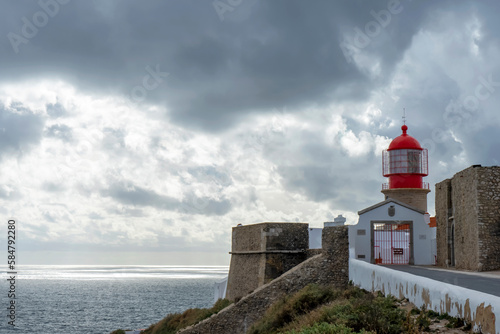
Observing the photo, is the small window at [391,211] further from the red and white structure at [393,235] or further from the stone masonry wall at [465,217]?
the stone masonry wall at [465,217]

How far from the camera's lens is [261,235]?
27.8 metres

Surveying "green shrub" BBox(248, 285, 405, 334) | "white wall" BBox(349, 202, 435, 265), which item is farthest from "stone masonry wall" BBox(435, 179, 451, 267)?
"green shrub" BBox(248, 285, 405, 334)

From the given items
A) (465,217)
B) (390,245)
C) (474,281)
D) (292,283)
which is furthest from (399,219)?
(474,281)

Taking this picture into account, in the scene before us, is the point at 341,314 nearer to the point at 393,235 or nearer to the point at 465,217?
the point at 465,217

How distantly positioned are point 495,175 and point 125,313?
54579 mm

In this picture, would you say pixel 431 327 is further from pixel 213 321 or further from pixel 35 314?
pixel 35 314

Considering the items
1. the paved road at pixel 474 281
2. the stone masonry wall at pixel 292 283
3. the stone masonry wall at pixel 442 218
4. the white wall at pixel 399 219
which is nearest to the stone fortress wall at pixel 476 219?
the stone masonry wall at pixel 442 218

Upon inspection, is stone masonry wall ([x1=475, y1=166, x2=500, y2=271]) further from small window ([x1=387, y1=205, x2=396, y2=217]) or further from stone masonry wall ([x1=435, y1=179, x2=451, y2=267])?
small window ([x1=387, y1=205, x2=396, y2=217])

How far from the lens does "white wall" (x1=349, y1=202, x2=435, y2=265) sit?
26.6 meters

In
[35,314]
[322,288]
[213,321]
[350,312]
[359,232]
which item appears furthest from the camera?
[35,314]

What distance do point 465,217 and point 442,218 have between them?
3433 mm

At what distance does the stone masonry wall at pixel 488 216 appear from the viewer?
2086 centimetres

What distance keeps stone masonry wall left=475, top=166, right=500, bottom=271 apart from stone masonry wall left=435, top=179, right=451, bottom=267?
13.7 feet

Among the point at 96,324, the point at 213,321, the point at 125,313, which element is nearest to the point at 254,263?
the point at 213,321
